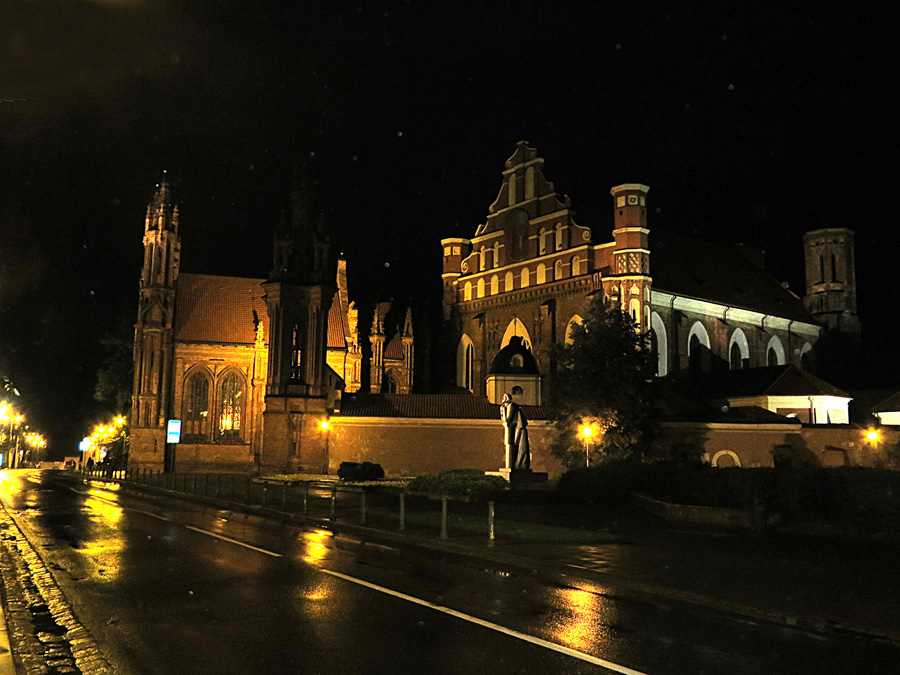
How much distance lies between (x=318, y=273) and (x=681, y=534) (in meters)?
33.6

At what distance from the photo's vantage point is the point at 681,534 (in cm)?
1858

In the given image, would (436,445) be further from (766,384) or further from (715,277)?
(715,277)

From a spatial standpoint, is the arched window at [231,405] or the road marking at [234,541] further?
the arched window at [231,405]

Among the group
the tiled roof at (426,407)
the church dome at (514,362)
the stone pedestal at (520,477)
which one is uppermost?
the church dome at (514,362)

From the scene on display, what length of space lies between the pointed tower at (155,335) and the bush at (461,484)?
30483 millimetres

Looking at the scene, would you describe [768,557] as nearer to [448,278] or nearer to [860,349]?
[448,278]

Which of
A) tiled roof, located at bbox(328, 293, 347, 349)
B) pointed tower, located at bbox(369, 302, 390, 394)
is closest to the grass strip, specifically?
tiled roof, located at bbox(328, 293, 347, 349)

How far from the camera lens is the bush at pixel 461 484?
2928 centimetres

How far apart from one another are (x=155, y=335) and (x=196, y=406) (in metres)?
6.10

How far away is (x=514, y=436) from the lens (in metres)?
34.3

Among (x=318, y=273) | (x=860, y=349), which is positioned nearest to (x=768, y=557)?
(x=318, y=273)

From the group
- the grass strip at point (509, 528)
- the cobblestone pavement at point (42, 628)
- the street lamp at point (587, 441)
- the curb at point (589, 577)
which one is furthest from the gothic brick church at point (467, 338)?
the cobblestone pavement at point (42, 628)

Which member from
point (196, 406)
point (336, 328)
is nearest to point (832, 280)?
point (336, 328)

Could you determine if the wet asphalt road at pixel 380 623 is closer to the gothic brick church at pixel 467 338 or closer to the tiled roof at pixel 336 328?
the gothic brick church at pixel 467 338
